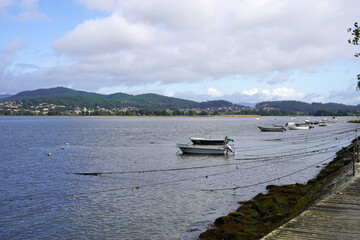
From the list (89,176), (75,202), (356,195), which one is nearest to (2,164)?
(89,176)

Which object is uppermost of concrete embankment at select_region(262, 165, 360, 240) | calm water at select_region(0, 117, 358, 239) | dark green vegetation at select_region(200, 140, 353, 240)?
concrete embankment at select_region(262, 165, 360, 240)

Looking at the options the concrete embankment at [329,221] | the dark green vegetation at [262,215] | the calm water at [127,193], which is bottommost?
the calm water at [127,193]

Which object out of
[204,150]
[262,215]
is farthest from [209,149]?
[262,215]

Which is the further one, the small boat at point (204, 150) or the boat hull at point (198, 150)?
the boat hull at point (198, 150)

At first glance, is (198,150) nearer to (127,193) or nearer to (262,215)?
(127,193)

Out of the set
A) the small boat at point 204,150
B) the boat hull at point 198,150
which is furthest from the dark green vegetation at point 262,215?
the boat hull at point 198,150

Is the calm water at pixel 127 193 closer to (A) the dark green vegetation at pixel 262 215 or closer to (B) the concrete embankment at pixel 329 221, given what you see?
(A) the dark green vegetation at pixel 262 215

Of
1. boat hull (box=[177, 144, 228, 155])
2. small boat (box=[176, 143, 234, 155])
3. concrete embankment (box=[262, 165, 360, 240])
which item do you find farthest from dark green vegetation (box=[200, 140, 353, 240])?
boat hull (box=[177, 144, 228, 155])

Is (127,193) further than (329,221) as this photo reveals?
Yes

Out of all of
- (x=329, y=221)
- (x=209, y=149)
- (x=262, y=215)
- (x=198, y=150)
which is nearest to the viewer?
(x=329, y=221)

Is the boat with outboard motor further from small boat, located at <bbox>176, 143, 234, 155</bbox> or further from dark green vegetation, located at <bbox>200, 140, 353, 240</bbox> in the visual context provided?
dark green vegetation, located at <bbox>200, 140, 353, 240</bbox>

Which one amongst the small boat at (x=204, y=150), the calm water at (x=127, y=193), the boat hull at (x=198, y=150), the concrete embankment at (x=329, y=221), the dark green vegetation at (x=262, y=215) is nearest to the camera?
the concrete embankment at (x=329, y=221)

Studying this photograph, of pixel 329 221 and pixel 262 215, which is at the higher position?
pixel 329 221

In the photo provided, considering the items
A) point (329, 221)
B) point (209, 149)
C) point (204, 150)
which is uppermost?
point (329, 221)
